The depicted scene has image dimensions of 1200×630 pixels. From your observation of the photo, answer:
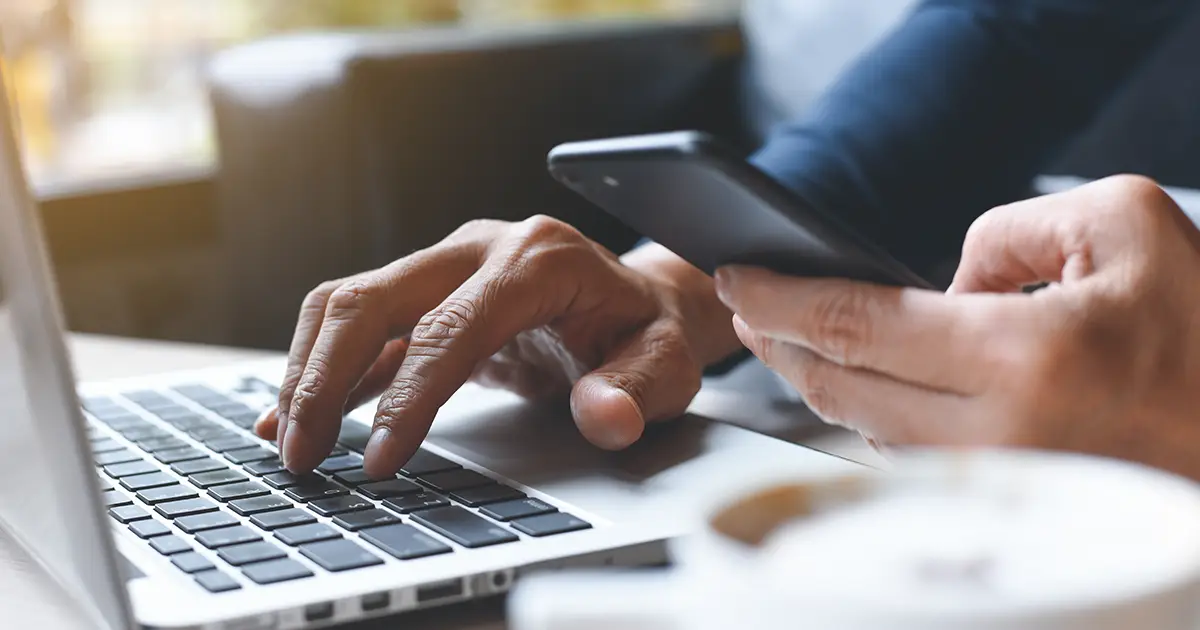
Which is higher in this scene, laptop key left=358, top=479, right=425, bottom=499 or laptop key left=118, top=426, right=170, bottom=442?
laptop key left=118, top=426, right=170, bottom=442

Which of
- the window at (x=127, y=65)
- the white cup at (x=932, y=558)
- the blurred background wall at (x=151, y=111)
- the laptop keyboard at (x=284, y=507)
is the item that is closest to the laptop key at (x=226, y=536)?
the laptop keyboard at (x=284, y=507)

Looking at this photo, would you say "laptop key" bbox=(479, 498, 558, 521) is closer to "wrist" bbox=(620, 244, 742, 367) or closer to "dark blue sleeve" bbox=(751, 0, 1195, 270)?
"wrist" bbox=(620, 244, 742, 367)

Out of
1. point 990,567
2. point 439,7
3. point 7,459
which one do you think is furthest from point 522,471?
point 439,7

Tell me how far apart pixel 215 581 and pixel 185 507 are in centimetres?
9

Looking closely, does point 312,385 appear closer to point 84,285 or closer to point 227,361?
point 227,361

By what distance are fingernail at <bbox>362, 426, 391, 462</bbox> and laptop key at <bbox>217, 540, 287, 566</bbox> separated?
9 cm

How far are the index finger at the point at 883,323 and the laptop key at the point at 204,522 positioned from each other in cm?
18

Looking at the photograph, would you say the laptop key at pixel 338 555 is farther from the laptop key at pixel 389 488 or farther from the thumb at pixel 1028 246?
the thumb at pixel 1028 246

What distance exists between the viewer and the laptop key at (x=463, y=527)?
1.28ft

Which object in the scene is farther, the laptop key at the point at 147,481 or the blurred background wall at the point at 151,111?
the blurred background wall at the point at 151,111

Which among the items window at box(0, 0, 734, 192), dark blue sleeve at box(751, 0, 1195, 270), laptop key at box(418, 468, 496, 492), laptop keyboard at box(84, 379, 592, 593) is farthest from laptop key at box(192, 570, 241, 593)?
window at box(0, 0, 734, 192)

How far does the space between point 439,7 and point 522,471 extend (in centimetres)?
152

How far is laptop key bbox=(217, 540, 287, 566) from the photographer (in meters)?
0.38

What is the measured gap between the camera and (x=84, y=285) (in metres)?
1.40
